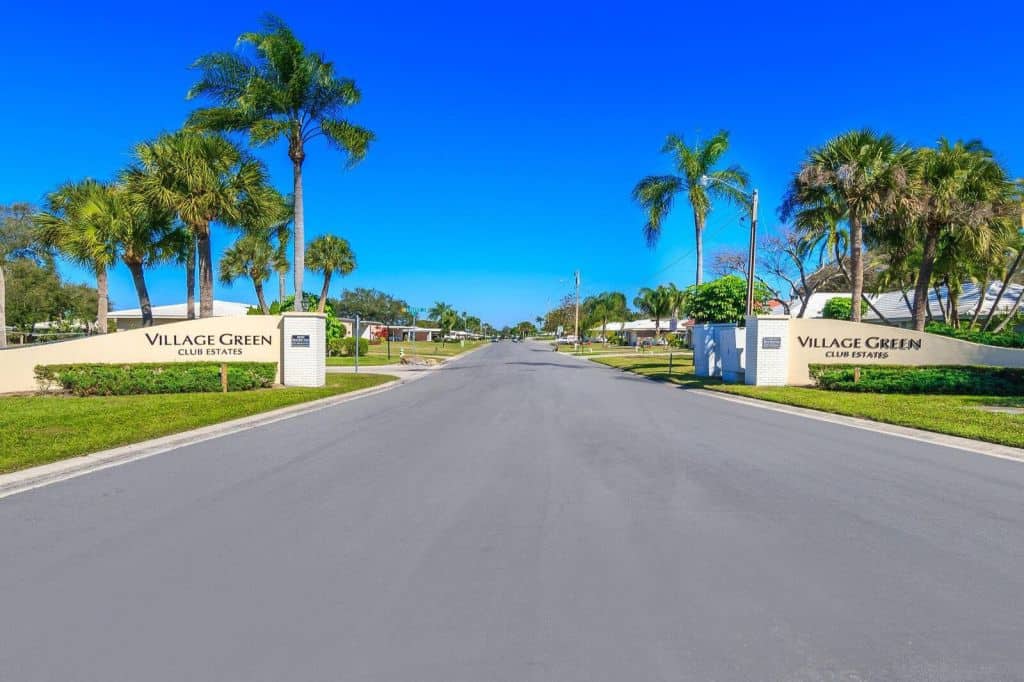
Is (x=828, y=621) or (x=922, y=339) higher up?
(x=922, y=339)

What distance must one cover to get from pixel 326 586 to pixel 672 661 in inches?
88.9

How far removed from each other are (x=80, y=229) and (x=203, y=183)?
311 inches

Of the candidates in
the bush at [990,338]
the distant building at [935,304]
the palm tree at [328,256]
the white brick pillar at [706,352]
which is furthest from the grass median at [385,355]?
the bush at [990,338]

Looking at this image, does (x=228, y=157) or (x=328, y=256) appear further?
(x=328, y=256)

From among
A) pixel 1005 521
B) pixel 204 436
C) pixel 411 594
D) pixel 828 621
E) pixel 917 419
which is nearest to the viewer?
pixel 828 621

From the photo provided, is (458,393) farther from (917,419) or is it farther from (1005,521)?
(1005,521)

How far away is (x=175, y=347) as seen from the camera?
60.9 feet

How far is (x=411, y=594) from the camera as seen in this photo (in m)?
3.88

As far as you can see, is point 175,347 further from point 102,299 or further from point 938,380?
point 938,380

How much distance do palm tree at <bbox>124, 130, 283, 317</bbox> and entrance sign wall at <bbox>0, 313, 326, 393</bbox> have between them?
343 centimetres

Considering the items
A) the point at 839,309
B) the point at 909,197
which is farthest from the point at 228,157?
the point at 839,309

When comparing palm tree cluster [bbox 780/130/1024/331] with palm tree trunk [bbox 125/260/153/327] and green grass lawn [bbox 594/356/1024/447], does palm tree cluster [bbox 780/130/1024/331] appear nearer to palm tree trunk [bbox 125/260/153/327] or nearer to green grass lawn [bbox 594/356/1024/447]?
green grass lawn [bbox 594/356/1024/447]

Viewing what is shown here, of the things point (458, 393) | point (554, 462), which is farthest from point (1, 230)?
point (554, 462)

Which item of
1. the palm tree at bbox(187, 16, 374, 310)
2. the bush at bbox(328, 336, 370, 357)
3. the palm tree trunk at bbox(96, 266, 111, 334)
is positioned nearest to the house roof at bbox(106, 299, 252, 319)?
the bush at bbox(328, 336, 370, 357)
